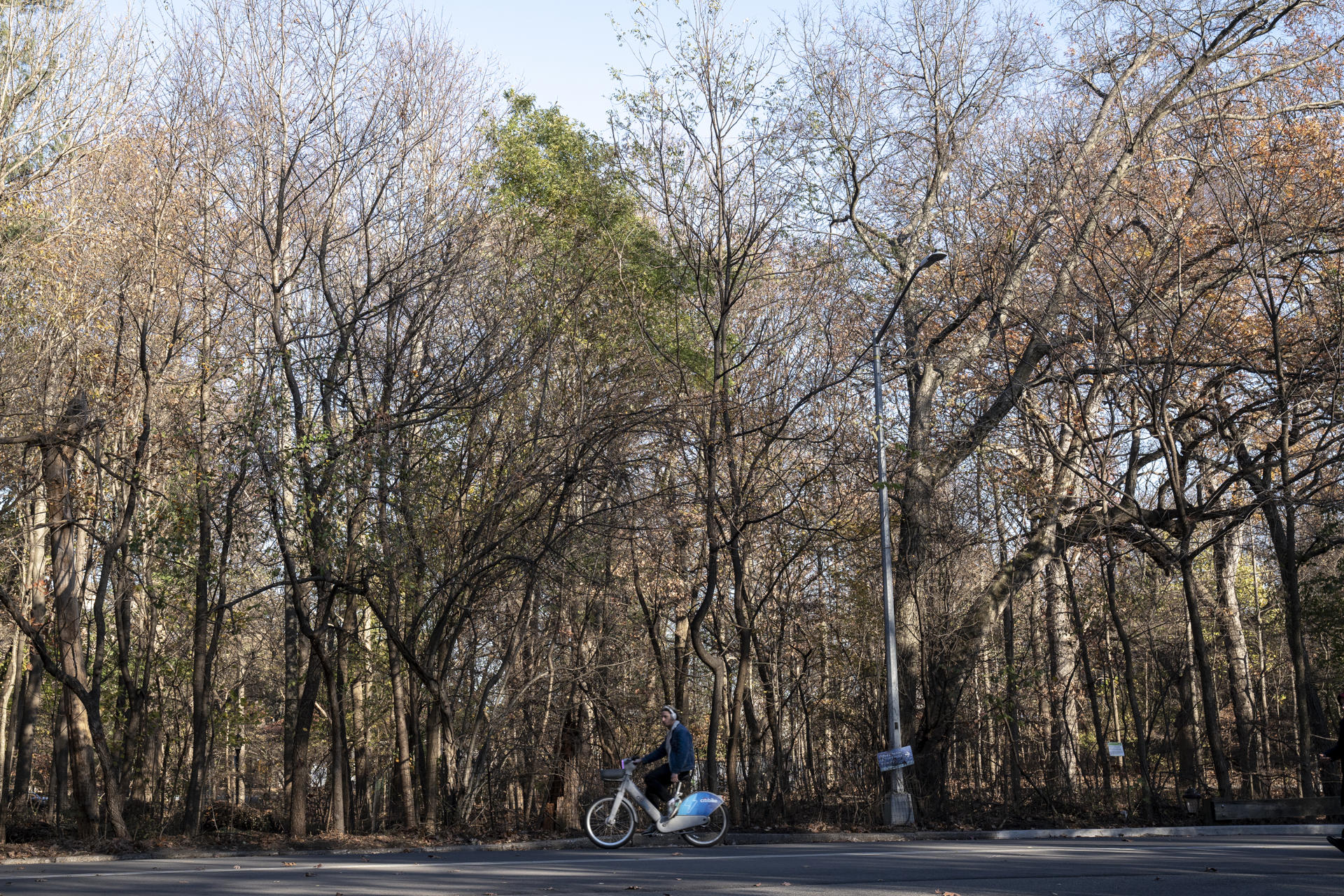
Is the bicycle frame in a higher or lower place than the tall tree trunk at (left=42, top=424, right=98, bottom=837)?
lower

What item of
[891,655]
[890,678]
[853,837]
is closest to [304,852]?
[853,837]

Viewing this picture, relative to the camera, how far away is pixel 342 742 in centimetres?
1975

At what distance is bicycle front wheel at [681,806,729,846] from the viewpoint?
15.6m

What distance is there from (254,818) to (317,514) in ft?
44.1

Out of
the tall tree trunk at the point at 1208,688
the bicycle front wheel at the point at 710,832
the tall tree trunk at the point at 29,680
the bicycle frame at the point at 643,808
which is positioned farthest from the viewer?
the tall tree trunk at the point at 29,680

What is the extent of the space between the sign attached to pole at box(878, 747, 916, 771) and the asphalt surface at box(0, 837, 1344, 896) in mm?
3734

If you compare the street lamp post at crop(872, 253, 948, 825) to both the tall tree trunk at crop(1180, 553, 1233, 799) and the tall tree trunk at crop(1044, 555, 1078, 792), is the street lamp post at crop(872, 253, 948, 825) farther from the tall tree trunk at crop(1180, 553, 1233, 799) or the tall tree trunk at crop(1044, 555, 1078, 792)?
the tall tree trunk at crop(1044, 555, 1078, 792)

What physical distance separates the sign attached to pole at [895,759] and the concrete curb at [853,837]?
3.53 ft

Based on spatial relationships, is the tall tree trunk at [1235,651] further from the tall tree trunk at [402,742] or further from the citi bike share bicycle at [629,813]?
the tall tree trunk at [402,742]

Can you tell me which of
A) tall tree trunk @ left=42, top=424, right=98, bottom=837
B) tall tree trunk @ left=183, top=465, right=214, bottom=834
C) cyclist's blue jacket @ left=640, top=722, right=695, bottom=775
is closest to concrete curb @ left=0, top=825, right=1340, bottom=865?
cyclist's blue jacket @ left=640, top=722, right=695, bottom=775

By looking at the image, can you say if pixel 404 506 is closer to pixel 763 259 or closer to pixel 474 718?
pixel 474 718

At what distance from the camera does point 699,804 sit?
1520 centimetres

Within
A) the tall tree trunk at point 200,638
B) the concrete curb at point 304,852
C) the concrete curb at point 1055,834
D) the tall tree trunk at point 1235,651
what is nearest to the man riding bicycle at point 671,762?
the concrete curb at point 304,852

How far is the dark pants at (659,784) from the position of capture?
15203mm
